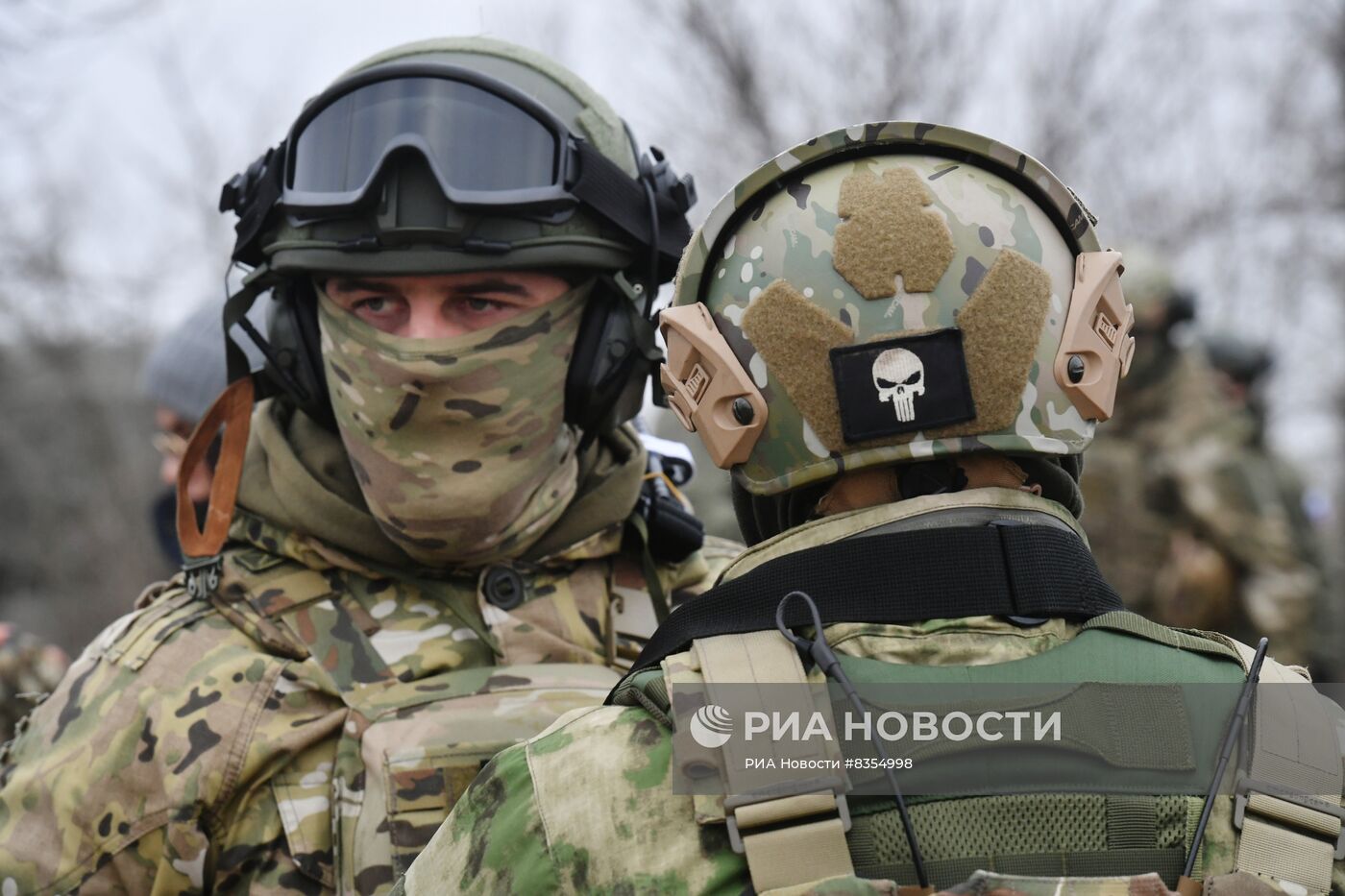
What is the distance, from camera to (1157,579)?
30.1 feet

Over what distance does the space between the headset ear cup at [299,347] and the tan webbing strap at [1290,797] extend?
2.13 m

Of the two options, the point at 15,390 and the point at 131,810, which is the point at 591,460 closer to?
the point at 131,810

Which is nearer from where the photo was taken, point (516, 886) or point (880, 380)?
point (516, 886)

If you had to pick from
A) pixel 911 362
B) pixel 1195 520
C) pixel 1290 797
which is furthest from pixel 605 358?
pixel 1195 520

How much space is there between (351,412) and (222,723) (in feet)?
2.28

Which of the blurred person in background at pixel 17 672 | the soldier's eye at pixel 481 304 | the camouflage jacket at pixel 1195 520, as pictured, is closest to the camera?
the soldier's eye at pixel 481 304

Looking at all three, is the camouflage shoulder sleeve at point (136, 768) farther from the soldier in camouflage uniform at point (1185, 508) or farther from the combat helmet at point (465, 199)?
the soldier in camouflage uniform at point (1185, 508)

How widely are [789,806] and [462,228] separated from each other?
1692mm

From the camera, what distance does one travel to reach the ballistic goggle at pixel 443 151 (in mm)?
3254

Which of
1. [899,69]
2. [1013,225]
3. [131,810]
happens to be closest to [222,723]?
[131,810]

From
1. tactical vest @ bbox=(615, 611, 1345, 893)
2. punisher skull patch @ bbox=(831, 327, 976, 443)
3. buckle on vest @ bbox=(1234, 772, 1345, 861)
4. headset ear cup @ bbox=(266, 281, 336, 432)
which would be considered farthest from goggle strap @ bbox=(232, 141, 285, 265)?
buckle on vest @ bbox=(1234, 772, 1345, 861)

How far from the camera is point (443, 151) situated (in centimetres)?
326

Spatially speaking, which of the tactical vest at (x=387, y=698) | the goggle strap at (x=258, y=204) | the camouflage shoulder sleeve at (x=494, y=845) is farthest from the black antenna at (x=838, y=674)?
the goggle strap at (x=258, y=204)

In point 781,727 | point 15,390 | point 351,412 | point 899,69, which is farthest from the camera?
point 15,390
